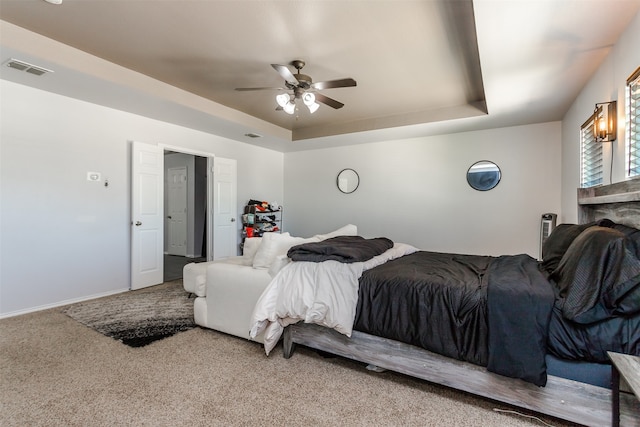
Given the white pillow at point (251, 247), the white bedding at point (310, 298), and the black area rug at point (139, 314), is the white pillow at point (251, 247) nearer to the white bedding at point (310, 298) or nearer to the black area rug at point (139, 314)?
the white bedding at point (310, 298)

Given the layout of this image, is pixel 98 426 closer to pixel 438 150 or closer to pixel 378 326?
pixel 378 326

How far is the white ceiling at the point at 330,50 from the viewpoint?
7.84 feet

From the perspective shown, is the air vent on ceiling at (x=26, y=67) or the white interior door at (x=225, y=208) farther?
the white interior door at (x=225, y=208)

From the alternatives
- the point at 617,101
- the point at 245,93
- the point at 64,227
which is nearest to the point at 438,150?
the point at 617,101

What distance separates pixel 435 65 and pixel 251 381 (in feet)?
11.6

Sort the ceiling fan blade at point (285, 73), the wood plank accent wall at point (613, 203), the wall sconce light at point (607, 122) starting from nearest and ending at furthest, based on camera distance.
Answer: the wood plank accent wall at point (613, 203) → the wall sconce light at point (607, 122) → the ceiling fan blade at point (285, 73)

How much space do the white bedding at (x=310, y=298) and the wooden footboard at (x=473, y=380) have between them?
0.18 metres

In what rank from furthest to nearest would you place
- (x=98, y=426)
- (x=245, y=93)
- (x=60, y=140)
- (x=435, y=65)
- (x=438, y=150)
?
(x=438, y=150)
(x=245, y=93)
(x=60, y=140)
(x=435, y=65)
(x=98, y=426)

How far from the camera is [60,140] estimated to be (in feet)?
12.4

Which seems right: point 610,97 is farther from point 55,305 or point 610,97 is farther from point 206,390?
point 55,305

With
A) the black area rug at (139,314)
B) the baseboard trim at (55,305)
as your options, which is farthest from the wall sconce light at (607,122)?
the baseboard trim at (55,305)

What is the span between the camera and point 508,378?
172 centimetres

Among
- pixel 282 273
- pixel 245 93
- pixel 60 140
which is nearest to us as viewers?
pixel 282 273

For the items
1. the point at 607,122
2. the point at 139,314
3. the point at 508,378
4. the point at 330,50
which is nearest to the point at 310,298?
the point at 508,378
